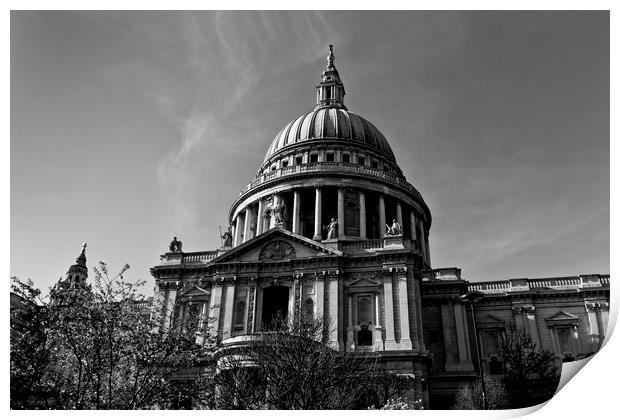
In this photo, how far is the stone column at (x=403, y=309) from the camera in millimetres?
38406

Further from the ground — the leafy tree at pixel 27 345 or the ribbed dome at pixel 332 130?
the ribbed dome at pixel 332 130

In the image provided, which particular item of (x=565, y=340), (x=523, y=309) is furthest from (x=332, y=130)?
(x=565, y=340)

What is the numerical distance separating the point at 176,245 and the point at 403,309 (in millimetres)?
21888

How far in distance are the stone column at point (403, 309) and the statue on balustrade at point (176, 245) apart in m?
20.5

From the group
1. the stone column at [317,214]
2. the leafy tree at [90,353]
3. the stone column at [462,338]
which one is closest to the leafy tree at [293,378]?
the leafy tree at [90,353]

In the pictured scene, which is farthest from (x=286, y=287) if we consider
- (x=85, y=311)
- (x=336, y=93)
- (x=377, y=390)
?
(x=336, y=93)

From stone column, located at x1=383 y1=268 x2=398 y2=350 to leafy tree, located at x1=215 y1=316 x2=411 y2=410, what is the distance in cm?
761

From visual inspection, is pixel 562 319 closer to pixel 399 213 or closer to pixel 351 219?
pixel 399 213

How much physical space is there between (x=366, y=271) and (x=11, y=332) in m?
28.2

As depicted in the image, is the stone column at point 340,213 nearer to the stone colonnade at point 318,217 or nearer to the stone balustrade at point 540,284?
the stone colonnade at point 318,217

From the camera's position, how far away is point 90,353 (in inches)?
770

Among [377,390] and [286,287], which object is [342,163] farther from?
[377,390]

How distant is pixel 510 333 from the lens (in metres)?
45.6

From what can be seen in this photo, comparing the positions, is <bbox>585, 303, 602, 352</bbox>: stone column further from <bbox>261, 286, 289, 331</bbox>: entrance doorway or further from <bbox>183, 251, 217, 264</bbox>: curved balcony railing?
<bbox>183, 251, 217, 264</bbox>: curved balcony railing
